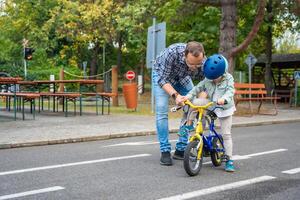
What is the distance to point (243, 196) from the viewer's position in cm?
528

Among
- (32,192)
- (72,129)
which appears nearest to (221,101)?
(32,192)

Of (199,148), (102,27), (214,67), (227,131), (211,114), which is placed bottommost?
(199,148)

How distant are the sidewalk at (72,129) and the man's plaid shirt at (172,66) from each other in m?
3.62

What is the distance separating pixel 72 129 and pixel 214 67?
244 inches

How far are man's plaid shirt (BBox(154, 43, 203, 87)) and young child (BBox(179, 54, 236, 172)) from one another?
0.32 m

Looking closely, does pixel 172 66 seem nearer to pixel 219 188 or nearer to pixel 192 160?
pixel 192 160

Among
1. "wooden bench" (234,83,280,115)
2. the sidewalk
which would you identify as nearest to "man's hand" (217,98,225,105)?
the sidewalk

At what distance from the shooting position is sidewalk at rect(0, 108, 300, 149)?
9.94 m

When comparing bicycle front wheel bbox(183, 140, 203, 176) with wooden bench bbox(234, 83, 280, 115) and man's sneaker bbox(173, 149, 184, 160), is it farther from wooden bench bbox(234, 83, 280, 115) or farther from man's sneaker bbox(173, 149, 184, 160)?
wooden bench bbox(234, 83, 280, 115)

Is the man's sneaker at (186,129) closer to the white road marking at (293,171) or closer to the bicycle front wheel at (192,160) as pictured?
the bicycle front wheel at (192,160)

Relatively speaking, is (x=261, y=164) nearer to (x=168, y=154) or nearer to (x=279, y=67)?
(x=168, y=154)

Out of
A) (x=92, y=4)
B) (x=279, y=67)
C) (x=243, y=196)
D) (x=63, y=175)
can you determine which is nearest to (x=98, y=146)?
(x=63, y=175)

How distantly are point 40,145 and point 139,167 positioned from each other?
323 cm

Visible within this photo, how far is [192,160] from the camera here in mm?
6305
